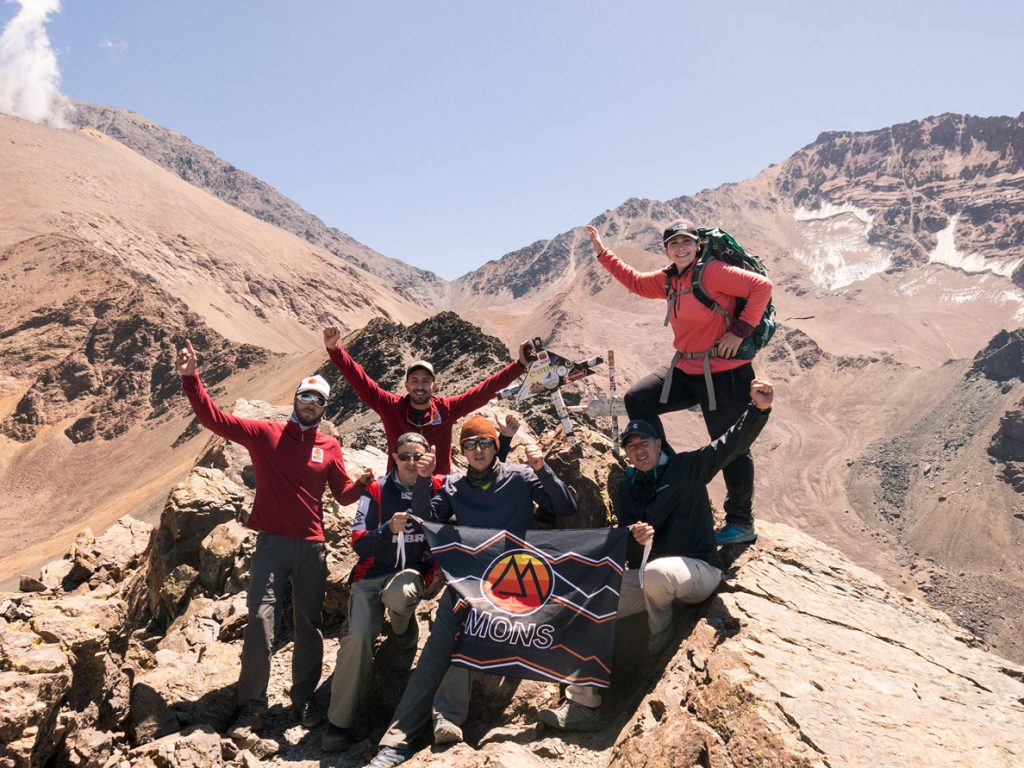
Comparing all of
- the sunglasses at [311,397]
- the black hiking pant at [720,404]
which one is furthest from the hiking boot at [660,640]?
the sunglasses at [311,397]

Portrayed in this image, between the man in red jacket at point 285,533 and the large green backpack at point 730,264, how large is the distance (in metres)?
3.29

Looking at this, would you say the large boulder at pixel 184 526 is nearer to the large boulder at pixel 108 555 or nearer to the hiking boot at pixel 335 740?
the large boulder at pixel 108 555

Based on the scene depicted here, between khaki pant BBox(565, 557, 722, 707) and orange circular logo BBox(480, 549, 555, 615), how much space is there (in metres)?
0.60

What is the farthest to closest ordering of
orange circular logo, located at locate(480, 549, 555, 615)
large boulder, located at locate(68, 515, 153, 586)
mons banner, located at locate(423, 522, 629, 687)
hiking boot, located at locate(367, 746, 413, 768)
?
large boulder, located at locate(68, 515, 153, 586) → orange circular logo, located at locate(480, 549, 555, 615) → mons banner, located at locate(423, 522, 629, 687) → hiking boot, located at locate(367, 746, 413, 768)

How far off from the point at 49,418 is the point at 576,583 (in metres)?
48.8

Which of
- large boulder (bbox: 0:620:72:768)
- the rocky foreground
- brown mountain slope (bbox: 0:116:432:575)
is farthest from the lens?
brown mountain slope (bbox: 0:116:432:575)

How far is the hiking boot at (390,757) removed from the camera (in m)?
4.27

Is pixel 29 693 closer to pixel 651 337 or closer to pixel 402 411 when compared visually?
pixel 402 411

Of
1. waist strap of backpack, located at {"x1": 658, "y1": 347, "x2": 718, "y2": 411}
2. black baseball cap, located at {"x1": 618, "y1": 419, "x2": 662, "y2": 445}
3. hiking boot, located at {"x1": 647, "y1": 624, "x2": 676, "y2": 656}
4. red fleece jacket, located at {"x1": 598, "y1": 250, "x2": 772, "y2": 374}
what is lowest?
hiking boot, located at {"x1": 647, "y1": 624, "x2": 676, "y2": 656}

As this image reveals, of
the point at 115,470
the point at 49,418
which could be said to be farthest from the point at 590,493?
the point at 49,418

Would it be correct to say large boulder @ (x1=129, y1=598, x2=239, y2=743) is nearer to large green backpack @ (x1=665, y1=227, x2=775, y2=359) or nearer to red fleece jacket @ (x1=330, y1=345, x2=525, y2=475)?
red fleece jacket @ (x1=330, y1=345, x2=525, y2=475)

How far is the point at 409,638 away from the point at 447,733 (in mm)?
1404

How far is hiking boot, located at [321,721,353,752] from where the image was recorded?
489 centimetres

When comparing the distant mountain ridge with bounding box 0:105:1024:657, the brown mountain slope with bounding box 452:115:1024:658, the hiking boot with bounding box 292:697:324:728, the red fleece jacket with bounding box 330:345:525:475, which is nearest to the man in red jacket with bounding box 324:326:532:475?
the red fleece jacket with bounding box 330:345:525:475
